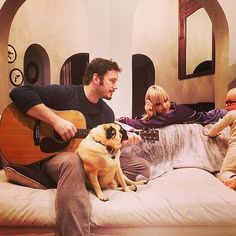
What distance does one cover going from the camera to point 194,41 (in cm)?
498

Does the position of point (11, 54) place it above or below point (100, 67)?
above

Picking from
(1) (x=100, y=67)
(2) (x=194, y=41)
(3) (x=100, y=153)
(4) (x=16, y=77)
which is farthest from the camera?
(4) (x=16, y=77)

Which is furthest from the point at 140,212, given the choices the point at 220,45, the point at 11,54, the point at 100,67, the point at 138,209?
the point at 11,54

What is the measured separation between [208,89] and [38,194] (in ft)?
10.7

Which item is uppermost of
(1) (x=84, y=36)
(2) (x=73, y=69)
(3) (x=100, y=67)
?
(1) (x=84, y=36)

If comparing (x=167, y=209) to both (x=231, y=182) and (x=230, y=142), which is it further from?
(x=230, y=142)

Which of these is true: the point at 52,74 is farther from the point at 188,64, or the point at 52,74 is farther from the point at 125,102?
the point at 125,102

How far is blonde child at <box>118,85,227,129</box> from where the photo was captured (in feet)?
8.84

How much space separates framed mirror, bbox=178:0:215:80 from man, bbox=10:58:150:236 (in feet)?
8.39

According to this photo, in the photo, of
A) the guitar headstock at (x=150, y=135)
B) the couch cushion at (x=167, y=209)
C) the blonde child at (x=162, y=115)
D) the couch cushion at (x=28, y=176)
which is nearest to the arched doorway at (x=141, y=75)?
the blonde child at (x=162, y=115)

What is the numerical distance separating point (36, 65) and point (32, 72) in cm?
18

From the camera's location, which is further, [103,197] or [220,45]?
[220,45]

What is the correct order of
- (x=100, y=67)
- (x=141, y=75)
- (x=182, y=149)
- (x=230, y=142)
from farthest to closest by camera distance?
(x=141, y=75)
(x=182, y=149)
(x=230, y=142)
(x=100, y=67)

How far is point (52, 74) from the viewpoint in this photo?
5855mm
